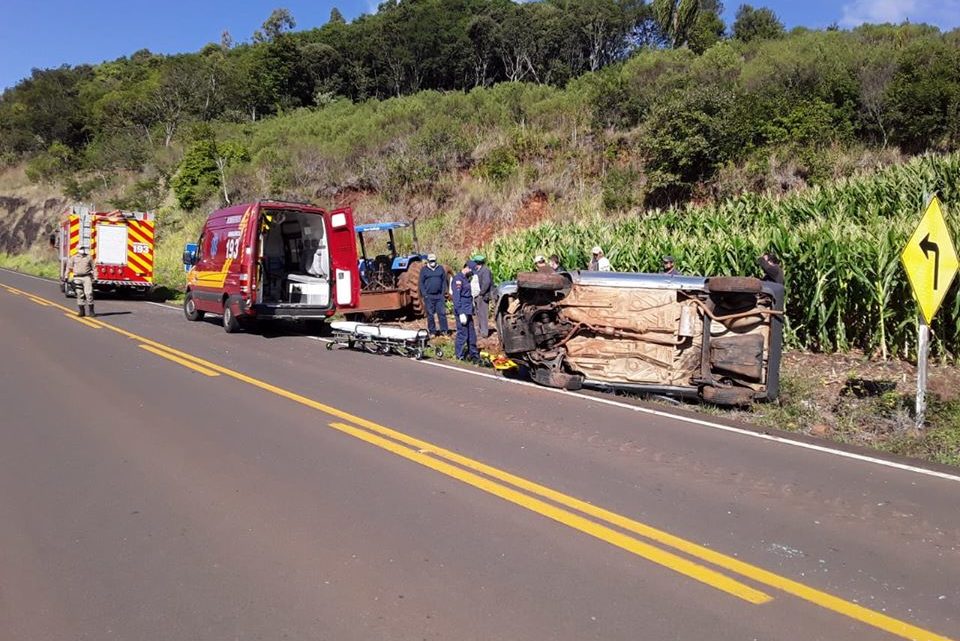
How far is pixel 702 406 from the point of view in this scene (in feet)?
30.7

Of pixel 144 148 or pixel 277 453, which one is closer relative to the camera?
pixel 277 453

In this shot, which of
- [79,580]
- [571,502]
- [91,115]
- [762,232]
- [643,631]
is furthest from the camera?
[91,115]

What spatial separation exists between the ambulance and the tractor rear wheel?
67.3 inches

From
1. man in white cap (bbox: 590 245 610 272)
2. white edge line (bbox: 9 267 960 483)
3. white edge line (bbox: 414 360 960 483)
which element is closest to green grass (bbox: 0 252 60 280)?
man in white cap (bbox: 590 245 610 272)

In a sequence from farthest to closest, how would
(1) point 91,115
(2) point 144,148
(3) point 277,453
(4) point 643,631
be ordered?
1. (1) point 91,115
2. (2) point 144,148
3. (3) point 277,453
4. (4) point 643,631

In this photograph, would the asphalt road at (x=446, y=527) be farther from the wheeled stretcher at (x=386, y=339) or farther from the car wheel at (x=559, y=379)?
the wheeled stretcher at (x=386, y=339)

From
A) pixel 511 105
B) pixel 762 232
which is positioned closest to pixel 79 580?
pixel 762 232

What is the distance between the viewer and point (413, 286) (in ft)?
56.4

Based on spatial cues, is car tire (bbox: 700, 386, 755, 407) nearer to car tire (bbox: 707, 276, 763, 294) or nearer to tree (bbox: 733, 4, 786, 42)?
car tire (bbox: 707, 276, 763, 294)

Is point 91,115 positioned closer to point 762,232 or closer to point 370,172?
point 370,172

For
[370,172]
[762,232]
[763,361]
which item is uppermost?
[370,172]

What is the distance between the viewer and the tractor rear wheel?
56.5 ft

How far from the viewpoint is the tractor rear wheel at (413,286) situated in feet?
56.5

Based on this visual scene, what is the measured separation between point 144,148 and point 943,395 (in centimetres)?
5640
